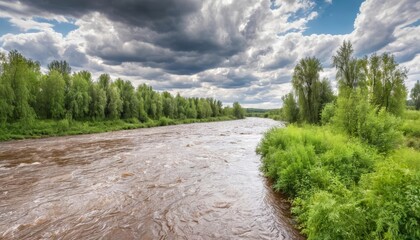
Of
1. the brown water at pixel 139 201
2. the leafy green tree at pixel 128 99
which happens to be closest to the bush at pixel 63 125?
the leafy green tree at pixel 128 99

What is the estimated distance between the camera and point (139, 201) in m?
10.0

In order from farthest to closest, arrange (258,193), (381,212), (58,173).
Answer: (58,173) → (258,193) → (381,212)

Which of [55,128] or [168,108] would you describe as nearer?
[55,128]

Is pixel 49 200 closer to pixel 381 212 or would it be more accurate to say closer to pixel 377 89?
pixel 381 212

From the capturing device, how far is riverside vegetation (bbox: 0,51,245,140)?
3453 cm

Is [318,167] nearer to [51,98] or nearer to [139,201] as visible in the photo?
[139,201]

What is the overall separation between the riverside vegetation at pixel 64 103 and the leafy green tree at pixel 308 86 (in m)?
35.6

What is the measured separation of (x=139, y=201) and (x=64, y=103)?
43.7m

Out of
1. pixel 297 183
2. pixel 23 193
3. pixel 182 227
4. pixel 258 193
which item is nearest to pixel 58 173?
pixel 23 193

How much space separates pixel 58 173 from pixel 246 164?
11.8m

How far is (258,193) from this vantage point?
35.8ft

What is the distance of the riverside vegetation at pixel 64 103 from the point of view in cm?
3453

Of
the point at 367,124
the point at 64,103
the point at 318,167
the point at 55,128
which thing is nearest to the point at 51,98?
the point at 64,103

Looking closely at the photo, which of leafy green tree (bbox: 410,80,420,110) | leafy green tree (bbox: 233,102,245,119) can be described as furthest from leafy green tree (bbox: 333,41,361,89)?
leafy green tree (bbox: 233,102,245,119)
